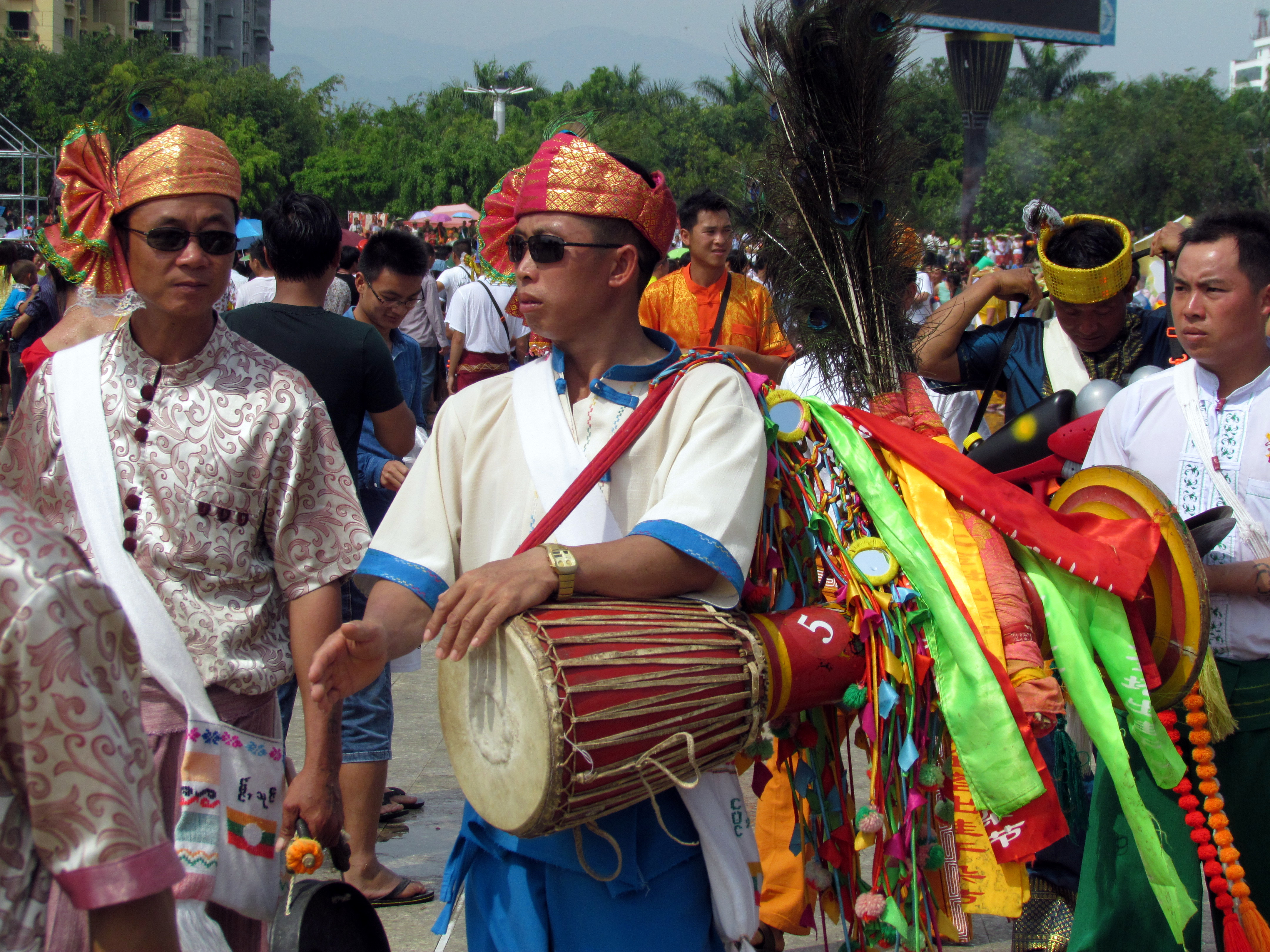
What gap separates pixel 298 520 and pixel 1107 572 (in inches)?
65.4

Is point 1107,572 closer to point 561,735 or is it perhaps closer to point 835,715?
point 835,715

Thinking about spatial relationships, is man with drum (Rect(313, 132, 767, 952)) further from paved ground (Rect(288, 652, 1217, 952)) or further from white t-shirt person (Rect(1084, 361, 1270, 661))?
white t-shirt person (Rect(1084, 361, 1270, 661))

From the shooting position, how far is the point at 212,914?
226 cm

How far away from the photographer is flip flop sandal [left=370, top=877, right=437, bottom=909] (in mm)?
3711

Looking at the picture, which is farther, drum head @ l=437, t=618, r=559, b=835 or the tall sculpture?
the tall sculpture

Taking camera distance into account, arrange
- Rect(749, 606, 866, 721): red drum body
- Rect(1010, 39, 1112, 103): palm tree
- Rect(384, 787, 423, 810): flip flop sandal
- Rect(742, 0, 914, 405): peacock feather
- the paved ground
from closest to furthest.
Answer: Rect(749, 606, 866, 721): red drum body < Rect(742, 0, 914, 405): peacock feather < the paved ground < Rect(384, 787, 423, 810): flip flop sandal < Rect(1010, 39, 1112, 103): palm tree

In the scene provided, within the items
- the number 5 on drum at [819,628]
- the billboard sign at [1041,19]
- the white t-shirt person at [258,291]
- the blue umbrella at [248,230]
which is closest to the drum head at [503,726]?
the number 5 on drum at [819,628]

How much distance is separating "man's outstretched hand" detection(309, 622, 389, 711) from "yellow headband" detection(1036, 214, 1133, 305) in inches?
97.6

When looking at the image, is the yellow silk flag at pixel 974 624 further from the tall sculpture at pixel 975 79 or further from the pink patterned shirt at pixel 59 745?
the tall sculpture at pixel 975 79

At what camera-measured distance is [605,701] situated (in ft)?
6.44

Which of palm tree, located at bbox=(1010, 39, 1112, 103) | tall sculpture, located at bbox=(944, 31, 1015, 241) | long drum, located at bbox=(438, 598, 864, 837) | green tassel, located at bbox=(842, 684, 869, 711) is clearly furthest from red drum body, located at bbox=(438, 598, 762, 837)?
palm tree, located at bbox=(1010, 39, 1112, 103)

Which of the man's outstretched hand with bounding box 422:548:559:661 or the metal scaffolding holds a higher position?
the metal scaffolding

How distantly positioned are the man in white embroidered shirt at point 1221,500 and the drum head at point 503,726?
5.73ft

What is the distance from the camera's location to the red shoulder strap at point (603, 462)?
208 centimetres
